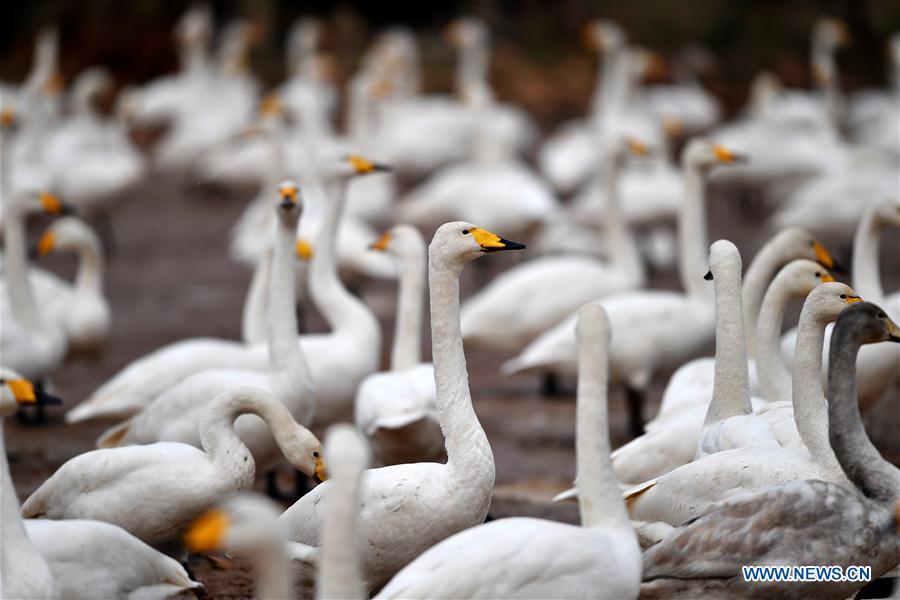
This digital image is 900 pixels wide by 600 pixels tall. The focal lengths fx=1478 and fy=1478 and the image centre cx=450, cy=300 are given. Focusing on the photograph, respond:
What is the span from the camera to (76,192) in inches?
579

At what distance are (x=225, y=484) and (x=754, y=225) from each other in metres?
11.9

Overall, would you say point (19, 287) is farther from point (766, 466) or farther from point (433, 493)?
point (766, 466)

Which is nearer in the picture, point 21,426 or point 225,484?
point 225,484

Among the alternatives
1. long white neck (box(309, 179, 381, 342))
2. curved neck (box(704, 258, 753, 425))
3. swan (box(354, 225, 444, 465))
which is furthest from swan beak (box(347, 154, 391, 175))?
curved neck (box(704, 258, 753, 425))

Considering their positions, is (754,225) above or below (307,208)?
below

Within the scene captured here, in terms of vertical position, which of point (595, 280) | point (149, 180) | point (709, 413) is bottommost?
point (149, 180)

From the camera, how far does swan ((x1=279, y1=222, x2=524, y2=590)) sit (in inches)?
199

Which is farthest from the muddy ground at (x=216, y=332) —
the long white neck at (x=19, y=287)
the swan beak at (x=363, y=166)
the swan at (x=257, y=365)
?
the swan beak at (x=363, y=166)

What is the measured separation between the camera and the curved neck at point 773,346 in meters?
6.60

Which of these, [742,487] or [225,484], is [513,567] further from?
[225,484]

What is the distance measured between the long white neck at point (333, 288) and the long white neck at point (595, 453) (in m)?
3.66

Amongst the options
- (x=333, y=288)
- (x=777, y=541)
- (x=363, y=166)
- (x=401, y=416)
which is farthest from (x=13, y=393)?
(x=363, y=166)

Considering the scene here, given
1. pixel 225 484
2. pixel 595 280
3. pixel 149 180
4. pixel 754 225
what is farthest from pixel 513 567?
pixel 149 180

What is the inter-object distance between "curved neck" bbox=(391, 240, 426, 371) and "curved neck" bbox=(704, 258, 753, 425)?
196 cm
